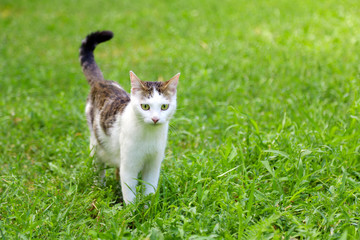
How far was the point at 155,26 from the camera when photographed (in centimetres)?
887

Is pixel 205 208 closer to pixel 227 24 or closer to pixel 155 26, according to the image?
pixel 227 24

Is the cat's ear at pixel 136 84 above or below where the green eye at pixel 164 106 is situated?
above

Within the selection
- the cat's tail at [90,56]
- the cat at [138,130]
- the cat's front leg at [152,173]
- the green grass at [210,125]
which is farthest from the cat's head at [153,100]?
the cat's tail at [90,56]

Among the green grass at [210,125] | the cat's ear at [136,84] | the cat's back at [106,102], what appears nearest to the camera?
the green grass at [210,125]

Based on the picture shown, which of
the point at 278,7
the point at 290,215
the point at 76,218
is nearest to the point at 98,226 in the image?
the point at 76,218

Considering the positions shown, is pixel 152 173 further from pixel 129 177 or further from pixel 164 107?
pixel 164 107

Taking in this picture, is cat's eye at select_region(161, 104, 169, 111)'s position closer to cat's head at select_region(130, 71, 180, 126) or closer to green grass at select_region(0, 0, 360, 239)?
cat's head at select_region(130, 71, 180, 126)

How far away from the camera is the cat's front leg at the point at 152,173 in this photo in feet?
10.5

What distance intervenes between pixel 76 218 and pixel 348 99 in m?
3.31

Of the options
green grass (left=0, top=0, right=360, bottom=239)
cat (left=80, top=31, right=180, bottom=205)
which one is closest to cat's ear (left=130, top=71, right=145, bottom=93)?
cat (left=80, top=31, right=180, bottom=205)

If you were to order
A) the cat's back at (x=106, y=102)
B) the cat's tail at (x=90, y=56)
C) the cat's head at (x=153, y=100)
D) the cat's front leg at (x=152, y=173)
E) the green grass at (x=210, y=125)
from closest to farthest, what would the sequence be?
the green grass at (x=210, y=125) → the cat's head at (x=153, y=100) → the cat's front leg at (x=152, y=173) → the cat's back at (x=106, y=102) → the cat's tail at (x=90, y=56)

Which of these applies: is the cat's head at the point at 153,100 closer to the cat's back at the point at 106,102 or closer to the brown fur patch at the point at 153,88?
the brown fur patch at the point at 153,88

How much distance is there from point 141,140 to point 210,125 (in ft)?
5.42

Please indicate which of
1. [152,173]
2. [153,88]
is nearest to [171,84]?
[153,88]
